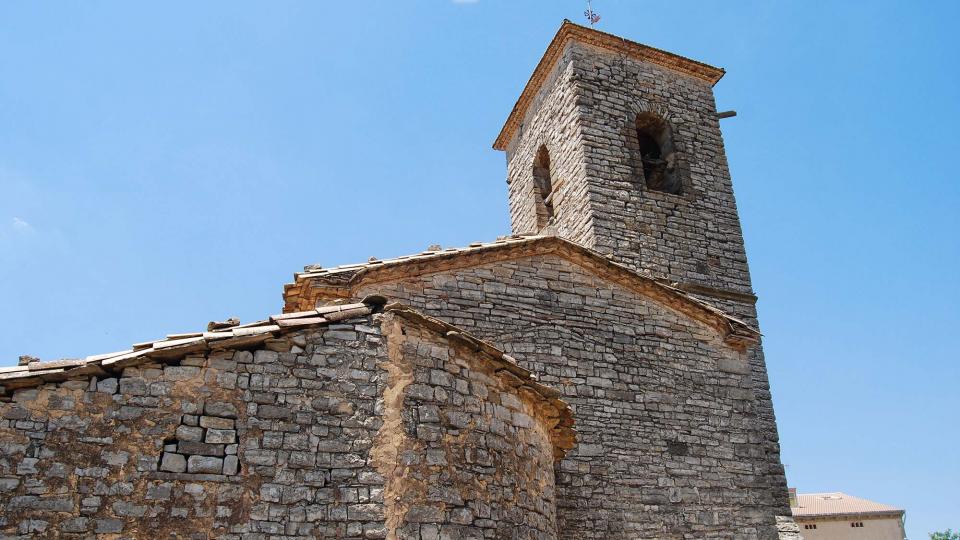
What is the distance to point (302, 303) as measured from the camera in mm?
8219

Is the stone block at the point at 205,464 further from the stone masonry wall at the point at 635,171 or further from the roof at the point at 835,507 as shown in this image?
the roof at the point at 835,507

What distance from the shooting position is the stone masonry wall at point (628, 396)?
832cm

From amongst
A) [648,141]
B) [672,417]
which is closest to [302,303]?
[672,417]

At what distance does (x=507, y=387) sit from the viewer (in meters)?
5.63

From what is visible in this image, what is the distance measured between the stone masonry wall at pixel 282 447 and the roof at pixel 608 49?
1000 centimetres

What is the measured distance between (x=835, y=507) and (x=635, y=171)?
65.5 ft

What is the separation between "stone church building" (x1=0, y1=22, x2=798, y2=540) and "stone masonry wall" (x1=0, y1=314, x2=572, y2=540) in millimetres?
13

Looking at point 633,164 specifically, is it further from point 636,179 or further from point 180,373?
point 180,373

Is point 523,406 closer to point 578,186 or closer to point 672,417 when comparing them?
point 672,417

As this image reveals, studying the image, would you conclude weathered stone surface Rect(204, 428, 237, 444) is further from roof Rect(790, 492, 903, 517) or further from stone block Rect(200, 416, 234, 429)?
roof Rect(790, 492, 903, 517)

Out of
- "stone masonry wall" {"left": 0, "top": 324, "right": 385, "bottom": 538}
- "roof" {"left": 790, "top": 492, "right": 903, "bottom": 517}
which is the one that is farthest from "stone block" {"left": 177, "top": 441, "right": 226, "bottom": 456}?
"roof" {"left": 790, "top": 492, "right": 903, "bottom": 517}

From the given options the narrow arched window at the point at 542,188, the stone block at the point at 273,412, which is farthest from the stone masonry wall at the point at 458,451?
the narrow arched window at the point at 542,188

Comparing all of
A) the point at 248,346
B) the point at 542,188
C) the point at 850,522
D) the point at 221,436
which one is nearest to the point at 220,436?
the point at 221,436

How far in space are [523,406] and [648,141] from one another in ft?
33.0
